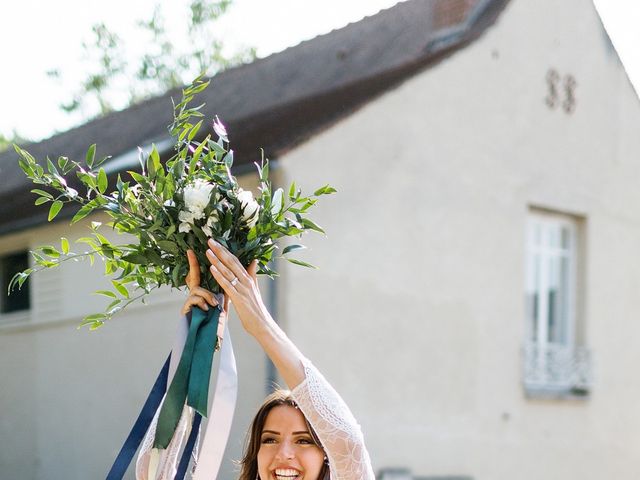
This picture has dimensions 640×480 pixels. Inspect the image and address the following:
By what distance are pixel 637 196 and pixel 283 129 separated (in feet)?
17.8

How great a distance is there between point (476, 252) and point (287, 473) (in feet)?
27.8

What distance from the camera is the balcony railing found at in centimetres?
1162

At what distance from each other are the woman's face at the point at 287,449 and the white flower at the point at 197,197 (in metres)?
0.58

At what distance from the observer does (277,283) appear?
9.20 metres

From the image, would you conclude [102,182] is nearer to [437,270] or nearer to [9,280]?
[437,270]

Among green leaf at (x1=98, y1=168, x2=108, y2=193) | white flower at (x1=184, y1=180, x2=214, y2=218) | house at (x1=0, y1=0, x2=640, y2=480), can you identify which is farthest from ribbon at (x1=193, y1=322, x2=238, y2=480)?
house at (x1=0, y1=0, x2=640, y2=480)

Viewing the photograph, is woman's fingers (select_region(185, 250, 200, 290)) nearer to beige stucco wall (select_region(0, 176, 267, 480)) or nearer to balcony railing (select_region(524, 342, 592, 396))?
beige stucco wall (select_region(0, 176, 267, 480))

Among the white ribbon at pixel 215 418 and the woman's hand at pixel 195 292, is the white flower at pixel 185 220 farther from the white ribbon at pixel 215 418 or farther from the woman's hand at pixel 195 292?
the white ribbon at pixel 215 418

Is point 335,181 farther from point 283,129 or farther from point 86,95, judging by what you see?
point 86,95

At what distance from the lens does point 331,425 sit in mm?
2666

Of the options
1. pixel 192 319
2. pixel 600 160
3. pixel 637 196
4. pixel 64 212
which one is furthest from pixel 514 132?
pixel 192 319

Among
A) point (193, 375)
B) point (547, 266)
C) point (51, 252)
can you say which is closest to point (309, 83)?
point (547, 266)

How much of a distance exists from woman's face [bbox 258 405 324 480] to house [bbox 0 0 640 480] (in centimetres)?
612

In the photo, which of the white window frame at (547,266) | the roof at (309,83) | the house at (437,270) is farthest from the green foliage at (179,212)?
the white window frame at (547,266)
